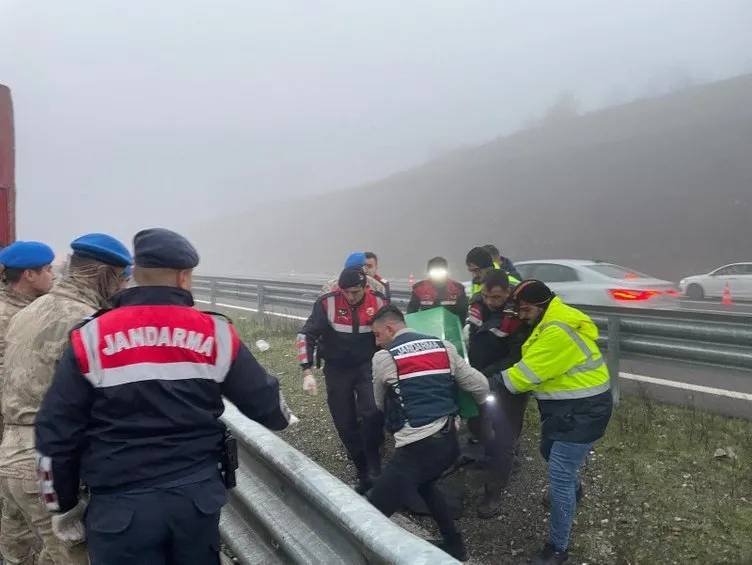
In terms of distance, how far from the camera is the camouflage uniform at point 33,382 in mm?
2572

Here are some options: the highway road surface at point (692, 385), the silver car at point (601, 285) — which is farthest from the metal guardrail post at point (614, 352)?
the silver car at point (601, 285)

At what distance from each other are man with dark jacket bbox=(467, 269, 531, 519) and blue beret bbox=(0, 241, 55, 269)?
117 inches

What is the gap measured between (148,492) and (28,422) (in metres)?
1.01

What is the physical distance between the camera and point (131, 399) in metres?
2.01

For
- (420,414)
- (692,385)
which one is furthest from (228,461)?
(692,385)

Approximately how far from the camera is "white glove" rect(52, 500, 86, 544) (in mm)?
2289

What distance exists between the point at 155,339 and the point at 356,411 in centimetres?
318

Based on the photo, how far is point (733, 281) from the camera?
679 inches

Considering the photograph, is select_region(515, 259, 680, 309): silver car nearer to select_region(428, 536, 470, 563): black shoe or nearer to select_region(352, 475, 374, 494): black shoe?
select_region(352, 475, 374, 494): black shoe

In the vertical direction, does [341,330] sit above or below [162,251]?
below

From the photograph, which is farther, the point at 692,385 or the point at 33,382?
the point at 692,385

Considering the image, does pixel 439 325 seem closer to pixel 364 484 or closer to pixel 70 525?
pixel 364 484

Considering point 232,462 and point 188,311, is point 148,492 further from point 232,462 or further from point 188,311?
point 188,311

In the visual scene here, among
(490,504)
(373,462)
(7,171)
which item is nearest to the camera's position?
(490,504)
